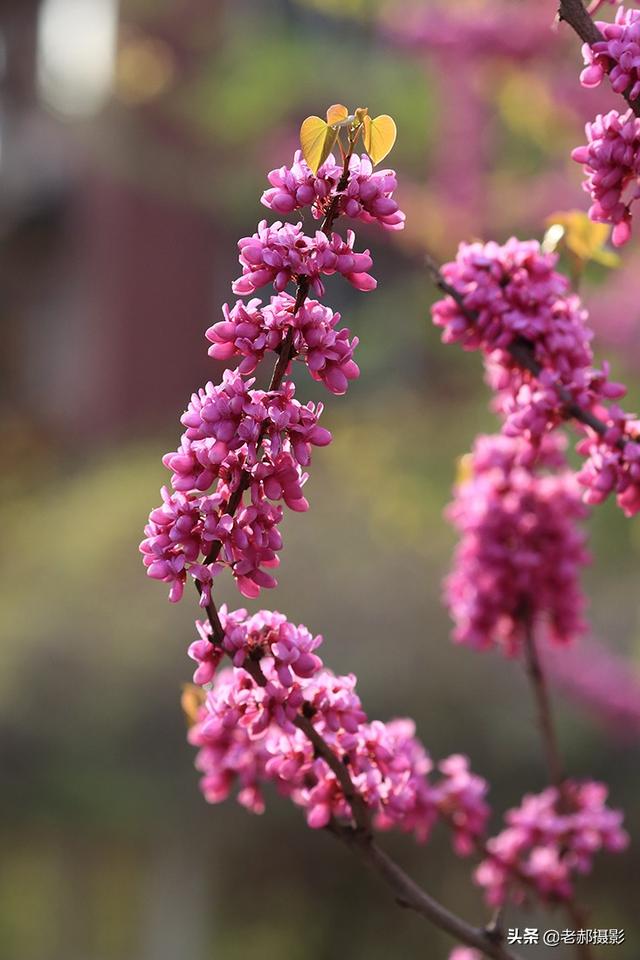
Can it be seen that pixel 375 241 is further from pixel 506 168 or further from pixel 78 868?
pixel 78 868

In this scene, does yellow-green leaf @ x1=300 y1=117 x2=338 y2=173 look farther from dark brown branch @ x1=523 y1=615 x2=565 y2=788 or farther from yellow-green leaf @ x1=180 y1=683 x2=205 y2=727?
dark brown branch @ x1=523 y1=615 x2=565 y2=788

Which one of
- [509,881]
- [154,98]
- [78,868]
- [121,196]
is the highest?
[121,196]

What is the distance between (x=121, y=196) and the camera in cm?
1198

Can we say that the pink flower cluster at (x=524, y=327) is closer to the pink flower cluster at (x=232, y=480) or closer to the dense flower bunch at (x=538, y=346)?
the dense flower bunch at (x=538, y=346)

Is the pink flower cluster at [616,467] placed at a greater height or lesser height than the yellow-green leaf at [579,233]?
lesser

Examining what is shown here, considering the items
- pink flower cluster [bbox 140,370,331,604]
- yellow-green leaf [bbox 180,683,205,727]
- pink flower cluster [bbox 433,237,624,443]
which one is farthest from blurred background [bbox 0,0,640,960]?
pink flower cluster [bbox 140,370,331,604]

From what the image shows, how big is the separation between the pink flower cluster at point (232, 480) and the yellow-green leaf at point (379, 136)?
219 millimetres

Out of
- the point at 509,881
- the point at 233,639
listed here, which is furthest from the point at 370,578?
the point at 233,639

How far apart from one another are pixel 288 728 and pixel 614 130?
634 millimetres

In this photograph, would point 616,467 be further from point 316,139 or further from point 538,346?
point 316,139

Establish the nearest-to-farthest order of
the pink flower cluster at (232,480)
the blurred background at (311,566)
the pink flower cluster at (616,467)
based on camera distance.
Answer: the pink flower cluster at (232,480) → the pink flower cluster at (616,467) → the blurred background at (311,566)

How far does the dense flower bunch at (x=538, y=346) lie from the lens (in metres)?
1.20

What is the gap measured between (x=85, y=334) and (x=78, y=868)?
238 inches

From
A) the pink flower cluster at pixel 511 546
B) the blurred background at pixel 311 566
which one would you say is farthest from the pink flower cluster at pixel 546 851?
the blurred background at pixel 311 566
